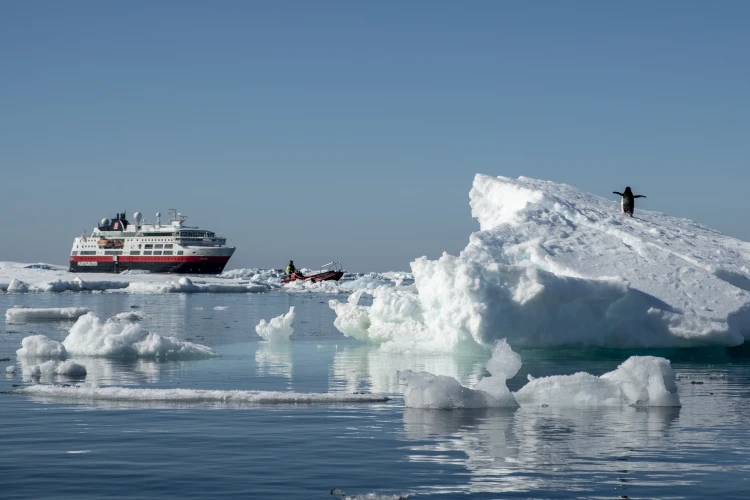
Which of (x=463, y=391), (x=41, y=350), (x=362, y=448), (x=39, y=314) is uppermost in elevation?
(x=39, y=314)

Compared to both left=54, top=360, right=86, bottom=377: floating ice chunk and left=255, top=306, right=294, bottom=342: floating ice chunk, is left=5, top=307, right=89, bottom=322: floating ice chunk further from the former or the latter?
left=54, top=360, right=86, bottom=377: floating ice chunk

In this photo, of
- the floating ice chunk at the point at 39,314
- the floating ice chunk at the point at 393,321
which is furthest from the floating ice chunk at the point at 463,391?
the floating ice chunk at the point at 39,314

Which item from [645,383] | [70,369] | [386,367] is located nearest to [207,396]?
[70,369]

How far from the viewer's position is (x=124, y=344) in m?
18.8

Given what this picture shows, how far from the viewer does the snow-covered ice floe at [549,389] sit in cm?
1156

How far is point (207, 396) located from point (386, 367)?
5.50 metres

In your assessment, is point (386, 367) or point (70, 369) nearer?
point (70, 369)

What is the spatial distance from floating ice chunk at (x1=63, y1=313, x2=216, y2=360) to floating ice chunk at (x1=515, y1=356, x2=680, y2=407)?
8.82 metres

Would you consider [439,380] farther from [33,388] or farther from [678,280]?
[678,280]

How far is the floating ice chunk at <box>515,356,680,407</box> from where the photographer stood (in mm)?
12031

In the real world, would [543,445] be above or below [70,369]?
below

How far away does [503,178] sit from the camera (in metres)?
24.7

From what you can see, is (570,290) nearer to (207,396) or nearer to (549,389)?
(549,389)

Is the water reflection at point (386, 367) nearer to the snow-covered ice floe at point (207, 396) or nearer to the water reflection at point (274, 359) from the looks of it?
the water reflection at point (274, 359)
